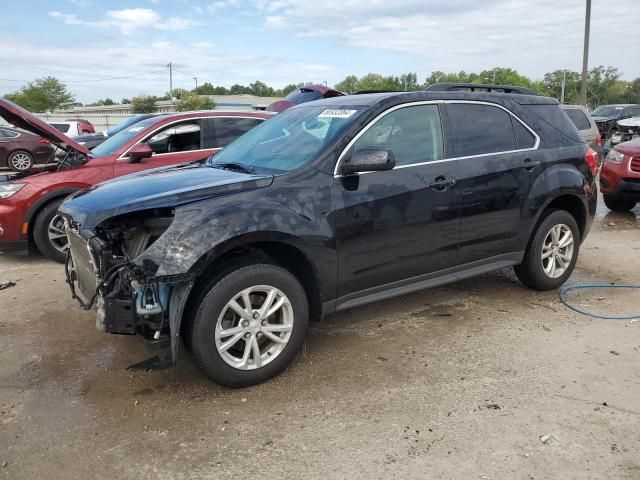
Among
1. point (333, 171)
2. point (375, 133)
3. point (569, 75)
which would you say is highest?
point (569, 75)

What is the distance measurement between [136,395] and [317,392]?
3.67 feet

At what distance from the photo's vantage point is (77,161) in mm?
6527

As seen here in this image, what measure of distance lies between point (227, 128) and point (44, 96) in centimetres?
6383

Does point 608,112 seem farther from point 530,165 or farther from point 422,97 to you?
point 422,97

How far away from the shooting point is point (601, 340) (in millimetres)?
4062

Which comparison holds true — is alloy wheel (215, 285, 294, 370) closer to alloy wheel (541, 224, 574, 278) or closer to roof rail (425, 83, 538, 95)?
roof rail (425, 83, 538, 95)

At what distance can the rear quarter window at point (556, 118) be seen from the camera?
193 inches

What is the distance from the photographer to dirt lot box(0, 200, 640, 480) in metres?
2.68

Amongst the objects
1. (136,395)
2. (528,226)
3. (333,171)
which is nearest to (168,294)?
(136,395)

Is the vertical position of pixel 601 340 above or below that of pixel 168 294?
below

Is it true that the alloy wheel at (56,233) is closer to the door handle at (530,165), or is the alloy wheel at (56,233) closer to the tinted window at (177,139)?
the tinted window at (177,139)

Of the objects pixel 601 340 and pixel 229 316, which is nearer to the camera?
pixel 229 316

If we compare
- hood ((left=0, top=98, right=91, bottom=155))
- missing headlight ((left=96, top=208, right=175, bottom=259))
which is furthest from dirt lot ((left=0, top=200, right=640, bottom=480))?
hood ((left=0, top=98, right=91, bottom=155))

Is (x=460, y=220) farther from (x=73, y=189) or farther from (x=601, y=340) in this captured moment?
(x=73, y=189)
